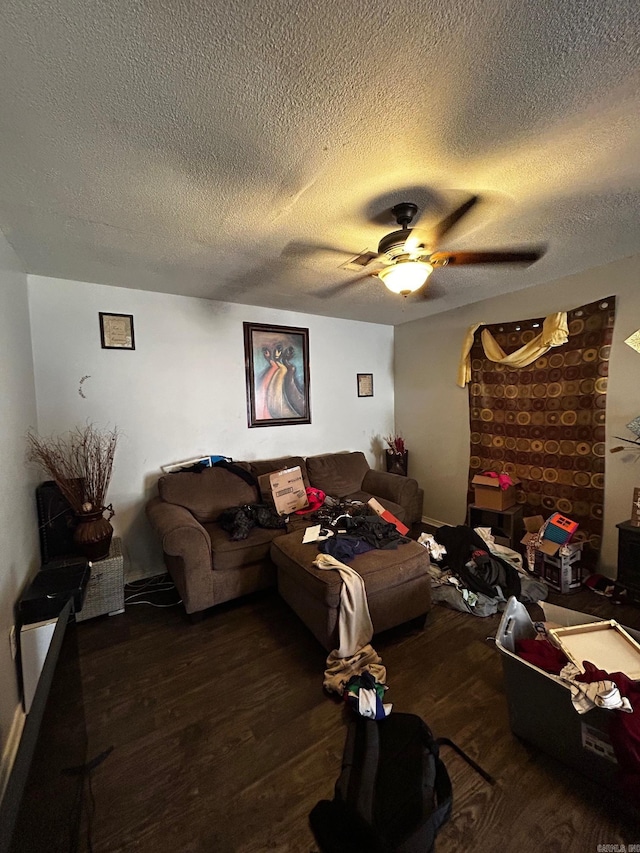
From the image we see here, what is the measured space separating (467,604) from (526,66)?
2570 mm

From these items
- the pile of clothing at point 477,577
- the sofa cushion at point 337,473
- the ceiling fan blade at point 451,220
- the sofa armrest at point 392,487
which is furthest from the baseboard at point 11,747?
the sofa armrest at point 392,487

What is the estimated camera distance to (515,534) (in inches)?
114

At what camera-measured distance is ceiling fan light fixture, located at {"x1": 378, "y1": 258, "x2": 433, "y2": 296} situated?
1617 millimetres

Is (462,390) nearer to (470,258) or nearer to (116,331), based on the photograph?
(470,258)

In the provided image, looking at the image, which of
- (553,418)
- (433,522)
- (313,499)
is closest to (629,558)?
(553,418)

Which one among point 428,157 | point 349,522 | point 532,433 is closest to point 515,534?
point 532,433

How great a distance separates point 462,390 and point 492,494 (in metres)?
1.12

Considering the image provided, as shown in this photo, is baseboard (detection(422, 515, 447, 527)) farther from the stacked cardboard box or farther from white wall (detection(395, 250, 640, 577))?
the stacked cardboard box

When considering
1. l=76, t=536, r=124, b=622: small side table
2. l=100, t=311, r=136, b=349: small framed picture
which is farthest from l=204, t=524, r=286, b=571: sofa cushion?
l=100, t=311, r=136, b=349: small framed picture

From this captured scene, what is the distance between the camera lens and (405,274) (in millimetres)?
1643

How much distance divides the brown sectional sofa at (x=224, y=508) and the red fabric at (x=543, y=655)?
1.57m

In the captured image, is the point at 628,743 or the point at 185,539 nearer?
the point at 628,743

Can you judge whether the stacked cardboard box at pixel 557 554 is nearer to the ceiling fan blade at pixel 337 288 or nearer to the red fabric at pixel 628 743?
the red fabric at pixel 628 743

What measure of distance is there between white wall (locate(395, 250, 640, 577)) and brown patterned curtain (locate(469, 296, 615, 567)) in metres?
0.07
